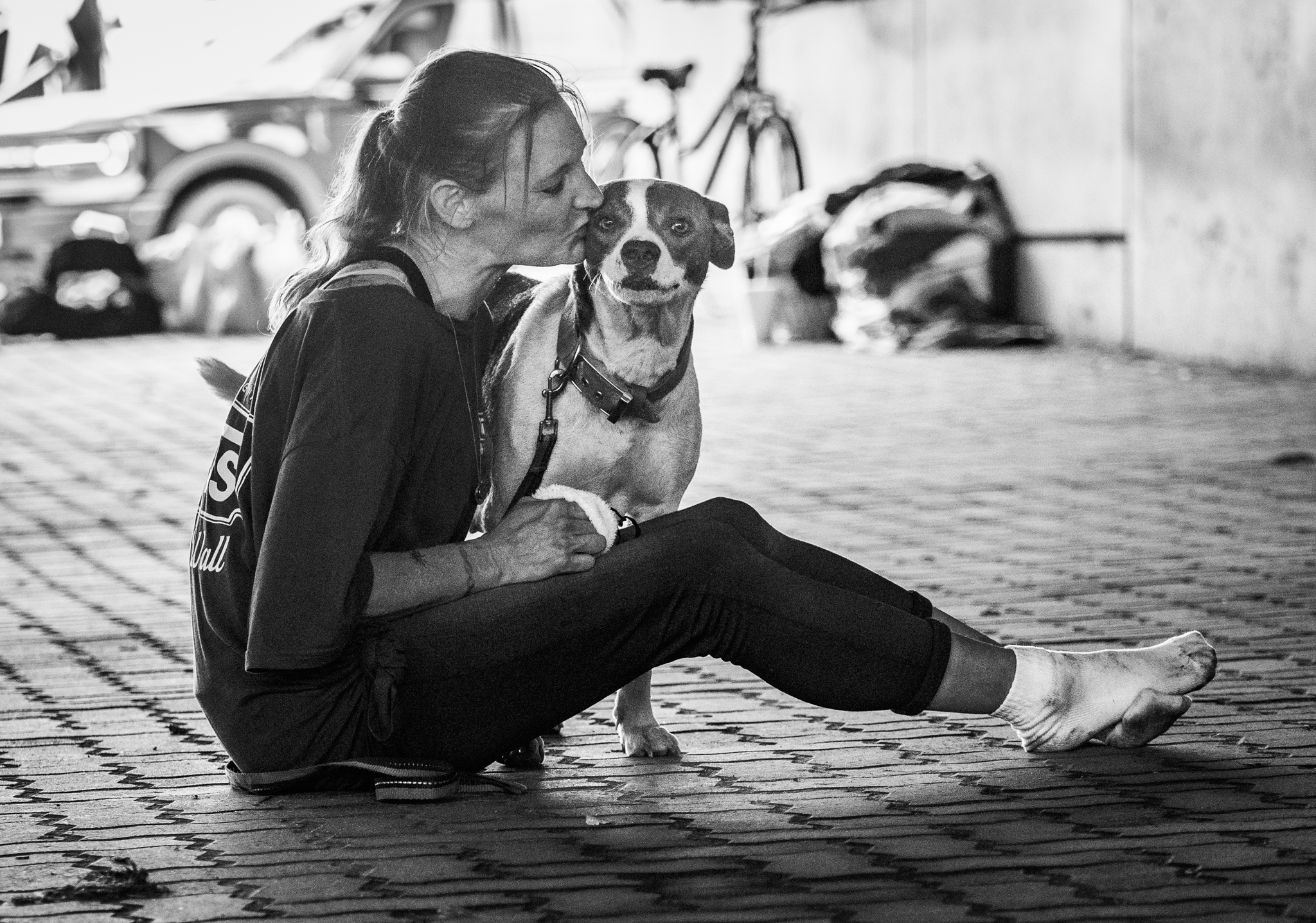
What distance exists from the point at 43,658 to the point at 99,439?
4.42m

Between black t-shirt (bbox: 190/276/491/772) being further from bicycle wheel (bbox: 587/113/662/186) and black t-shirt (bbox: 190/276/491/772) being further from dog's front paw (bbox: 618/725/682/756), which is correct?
bicycle wheel (bbox: 587/113/662/186)

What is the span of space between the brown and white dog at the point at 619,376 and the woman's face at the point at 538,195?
16.5 inches

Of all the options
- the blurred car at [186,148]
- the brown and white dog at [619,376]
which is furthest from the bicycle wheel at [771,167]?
the brown and white dog at [619,376]

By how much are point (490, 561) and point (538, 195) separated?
602 mm

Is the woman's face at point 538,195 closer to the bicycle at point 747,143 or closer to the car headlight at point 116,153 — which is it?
the bicycle at point 747,143

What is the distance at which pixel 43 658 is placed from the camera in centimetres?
409

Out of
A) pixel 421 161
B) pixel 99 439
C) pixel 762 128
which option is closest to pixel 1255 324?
pixel 762 128

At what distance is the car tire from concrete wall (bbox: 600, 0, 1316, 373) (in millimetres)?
4506

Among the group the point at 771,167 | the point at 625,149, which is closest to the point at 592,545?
the point at 625,149

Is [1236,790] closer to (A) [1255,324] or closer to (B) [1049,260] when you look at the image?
(A) [1255,324]

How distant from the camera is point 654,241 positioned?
3635 millimetres

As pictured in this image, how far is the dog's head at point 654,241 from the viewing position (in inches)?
140

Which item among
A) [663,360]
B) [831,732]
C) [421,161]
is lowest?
[831,732]

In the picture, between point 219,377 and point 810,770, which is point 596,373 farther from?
point 810,770
